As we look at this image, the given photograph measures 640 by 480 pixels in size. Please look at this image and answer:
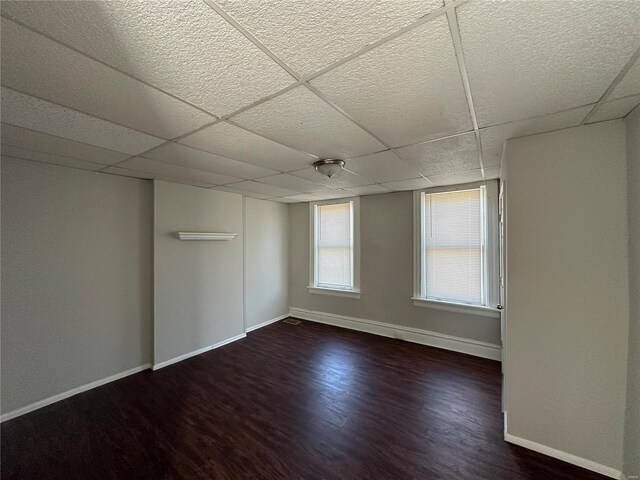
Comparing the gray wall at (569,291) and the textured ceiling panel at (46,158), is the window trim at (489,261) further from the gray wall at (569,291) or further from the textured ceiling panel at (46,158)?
the textured ceiling panel at (46,158)

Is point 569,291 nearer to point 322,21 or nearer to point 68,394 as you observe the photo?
point 322,21

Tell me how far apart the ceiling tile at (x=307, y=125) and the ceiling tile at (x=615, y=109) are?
137 centimetres

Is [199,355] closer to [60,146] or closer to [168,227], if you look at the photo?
[168,227]

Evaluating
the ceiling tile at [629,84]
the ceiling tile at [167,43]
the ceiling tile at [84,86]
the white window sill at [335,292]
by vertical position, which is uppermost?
the ceiling tile at [629,84]

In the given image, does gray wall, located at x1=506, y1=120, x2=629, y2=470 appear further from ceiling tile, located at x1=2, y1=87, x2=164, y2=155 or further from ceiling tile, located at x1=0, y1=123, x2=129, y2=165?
ceiling tile, located at x1=0, y1=123, x2=129, y2=165

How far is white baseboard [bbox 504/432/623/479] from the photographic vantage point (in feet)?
5.52

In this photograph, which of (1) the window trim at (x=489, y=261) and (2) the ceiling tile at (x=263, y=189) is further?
(2) the ceiling tile at (x=263, y=189)

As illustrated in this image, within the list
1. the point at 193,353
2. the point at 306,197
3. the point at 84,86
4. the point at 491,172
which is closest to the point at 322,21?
the point at 84,86

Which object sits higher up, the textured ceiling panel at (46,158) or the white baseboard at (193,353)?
the textured ceiling panel at (46,158)

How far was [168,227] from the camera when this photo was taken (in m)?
3.39

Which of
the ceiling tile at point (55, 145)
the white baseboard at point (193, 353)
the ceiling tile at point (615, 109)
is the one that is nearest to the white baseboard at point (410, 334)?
the white baseboard at point (193, 353)

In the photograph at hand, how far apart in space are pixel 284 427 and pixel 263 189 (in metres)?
3.04

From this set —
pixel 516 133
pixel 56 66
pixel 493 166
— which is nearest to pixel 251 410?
pixel 56 66

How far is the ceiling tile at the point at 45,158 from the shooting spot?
217 centimetres
